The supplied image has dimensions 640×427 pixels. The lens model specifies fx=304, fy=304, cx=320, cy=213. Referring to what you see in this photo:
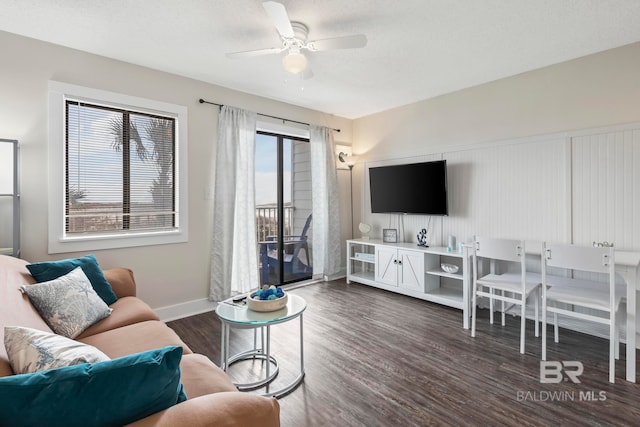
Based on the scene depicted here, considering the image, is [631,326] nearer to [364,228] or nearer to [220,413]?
Result: [220,413]

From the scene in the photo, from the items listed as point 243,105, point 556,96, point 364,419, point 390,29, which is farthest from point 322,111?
point 364,419

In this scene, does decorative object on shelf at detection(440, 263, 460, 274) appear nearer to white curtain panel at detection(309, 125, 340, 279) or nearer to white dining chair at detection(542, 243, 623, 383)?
white dining chair at detection(542, 243, 623, 383)

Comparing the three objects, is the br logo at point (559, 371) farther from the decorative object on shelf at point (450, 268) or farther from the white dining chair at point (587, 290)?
the decorative object on shelf at point (450, 268)

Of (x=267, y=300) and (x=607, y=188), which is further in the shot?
(x=607, y=188)

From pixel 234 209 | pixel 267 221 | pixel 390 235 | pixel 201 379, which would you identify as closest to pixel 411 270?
pixel 390 235

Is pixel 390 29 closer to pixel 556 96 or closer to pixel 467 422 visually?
pixel 556 96

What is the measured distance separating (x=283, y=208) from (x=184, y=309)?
1.91 meters

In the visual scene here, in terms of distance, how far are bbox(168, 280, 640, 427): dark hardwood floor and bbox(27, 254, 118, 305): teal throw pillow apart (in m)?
0.84

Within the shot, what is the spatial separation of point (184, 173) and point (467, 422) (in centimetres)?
331

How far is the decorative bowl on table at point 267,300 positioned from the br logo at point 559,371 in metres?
1.92

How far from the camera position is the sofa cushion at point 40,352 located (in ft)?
3.22

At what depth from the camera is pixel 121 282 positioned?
250 cm

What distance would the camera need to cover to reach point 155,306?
322 centimetres

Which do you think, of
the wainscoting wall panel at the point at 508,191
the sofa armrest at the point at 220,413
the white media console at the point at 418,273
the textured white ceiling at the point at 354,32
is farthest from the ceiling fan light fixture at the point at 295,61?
the white media console at the point at 418,273
